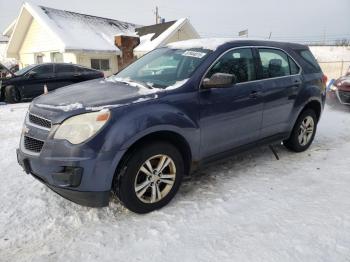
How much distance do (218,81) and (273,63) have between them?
1479mm

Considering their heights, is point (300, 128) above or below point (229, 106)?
below

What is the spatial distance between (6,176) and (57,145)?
182 cm

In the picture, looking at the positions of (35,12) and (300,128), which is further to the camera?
(35,12)

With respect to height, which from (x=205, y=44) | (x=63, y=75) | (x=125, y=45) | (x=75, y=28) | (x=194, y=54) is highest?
(x=75, y=28)

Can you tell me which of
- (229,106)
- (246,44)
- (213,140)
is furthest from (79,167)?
(246,44)

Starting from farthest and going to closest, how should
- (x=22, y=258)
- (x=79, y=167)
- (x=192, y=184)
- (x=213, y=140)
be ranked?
(x=192, y=184), (x=213, y=140), (x=79, y=167), (x=22, y=258)

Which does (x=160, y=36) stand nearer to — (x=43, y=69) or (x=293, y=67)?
(x=43, y=69)

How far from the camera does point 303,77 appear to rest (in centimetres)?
490

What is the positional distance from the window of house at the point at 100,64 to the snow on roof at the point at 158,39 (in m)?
2.09

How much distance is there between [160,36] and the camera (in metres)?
21.2

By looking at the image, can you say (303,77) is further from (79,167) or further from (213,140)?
(79,167)

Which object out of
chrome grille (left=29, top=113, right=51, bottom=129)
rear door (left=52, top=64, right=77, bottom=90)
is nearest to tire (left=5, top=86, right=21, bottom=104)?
rear door (left=52, top=64, right=77, bottom=90)

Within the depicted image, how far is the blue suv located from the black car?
817cm

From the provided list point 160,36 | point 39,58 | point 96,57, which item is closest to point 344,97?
point 160,36
